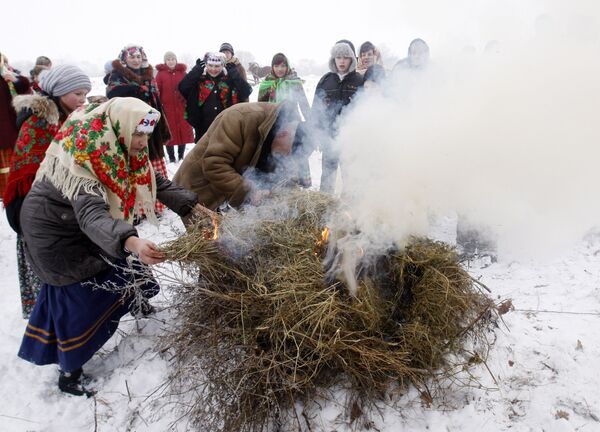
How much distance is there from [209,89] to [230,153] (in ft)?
9.81

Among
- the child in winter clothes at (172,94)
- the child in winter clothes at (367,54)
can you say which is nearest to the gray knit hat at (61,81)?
the child in winter clothes at (367,54)

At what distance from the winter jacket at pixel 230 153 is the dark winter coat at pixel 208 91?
104 inches

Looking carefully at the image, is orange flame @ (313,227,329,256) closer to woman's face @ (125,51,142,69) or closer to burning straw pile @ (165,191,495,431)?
burning straw pile @ (165,191,495,431)

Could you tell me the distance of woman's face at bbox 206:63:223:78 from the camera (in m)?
5.60

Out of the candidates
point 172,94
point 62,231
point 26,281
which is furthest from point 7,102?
point 62,231

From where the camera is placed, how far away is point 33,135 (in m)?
2.93

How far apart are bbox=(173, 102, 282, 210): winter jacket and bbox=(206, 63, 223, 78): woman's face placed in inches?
106

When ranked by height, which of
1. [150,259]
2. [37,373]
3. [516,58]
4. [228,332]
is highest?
[516,58]

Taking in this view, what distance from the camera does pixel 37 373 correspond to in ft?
9.33

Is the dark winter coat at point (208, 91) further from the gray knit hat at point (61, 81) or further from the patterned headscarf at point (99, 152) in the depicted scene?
the patterned headscarf at point (99, 152)

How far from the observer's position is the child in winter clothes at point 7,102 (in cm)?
465

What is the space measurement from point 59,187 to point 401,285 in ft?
7.17

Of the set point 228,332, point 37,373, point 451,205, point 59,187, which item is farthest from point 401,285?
point 37,373

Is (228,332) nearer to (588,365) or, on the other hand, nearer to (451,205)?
(451,205)
